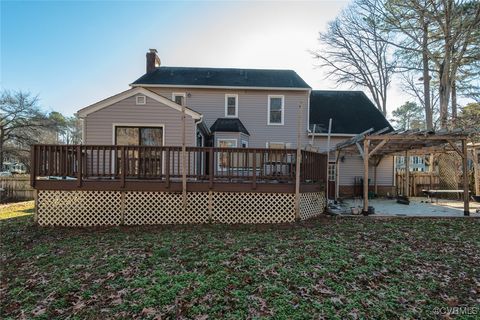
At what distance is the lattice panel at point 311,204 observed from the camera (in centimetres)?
816

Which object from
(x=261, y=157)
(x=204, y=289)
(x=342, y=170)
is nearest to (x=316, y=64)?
(x=342, y=170)

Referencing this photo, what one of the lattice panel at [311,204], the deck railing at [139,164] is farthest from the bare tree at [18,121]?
the lattice panel at [311,204]

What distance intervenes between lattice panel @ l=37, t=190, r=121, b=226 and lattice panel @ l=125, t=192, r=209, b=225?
0.39 metres

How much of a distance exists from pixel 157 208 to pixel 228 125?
22.8 feet

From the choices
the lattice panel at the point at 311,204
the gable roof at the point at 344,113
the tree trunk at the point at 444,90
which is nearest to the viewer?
the lattice panel at the point at 311,204

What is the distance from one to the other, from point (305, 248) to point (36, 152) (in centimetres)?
756

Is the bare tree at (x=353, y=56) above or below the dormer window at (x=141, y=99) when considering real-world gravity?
above

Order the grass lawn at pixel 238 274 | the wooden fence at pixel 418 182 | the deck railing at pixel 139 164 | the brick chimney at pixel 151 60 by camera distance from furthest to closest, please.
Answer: the brick chimney at pixel 151 60 < the wooden fence at pixel 418 182 < the deck railing at pixel 139 164 < the grass lawn at pixel 238 274

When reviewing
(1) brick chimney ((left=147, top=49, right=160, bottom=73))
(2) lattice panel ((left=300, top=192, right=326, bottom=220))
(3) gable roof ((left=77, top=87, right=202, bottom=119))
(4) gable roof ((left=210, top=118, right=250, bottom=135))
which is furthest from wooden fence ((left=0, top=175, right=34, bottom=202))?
(2) lattice panel ((left=300, top=192, right=326, bottom=220))

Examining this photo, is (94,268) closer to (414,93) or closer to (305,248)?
(305,248)

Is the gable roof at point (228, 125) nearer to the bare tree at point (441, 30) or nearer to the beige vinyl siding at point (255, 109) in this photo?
the beige vinyl siding at point (255, 109)

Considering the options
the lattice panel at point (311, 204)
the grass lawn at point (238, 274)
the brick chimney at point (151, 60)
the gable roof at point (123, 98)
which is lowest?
the grass lawn at point (238, 274)

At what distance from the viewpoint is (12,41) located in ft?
35.9

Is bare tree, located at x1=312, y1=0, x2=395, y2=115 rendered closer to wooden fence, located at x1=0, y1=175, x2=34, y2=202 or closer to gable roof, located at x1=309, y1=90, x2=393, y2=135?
gable roof, located at x1=309, y1=90, x2=393, y2=135
